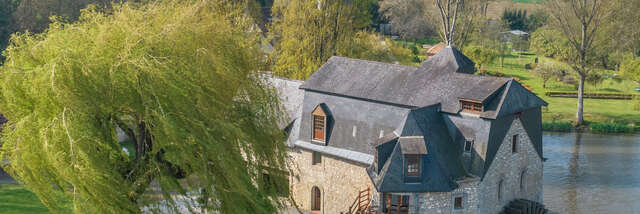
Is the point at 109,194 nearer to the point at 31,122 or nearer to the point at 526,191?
the point at 31,122

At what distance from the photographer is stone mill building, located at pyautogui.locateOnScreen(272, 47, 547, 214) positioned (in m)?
29.8

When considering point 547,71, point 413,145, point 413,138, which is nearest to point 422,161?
point 413,145

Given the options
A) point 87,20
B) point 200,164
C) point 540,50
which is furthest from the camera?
point 540,50

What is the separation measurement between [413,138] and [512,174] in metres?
6.68

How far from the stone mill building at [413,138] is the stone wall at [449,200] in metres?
0.05

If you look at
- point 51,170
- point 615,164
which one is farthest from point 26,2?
point 615,164

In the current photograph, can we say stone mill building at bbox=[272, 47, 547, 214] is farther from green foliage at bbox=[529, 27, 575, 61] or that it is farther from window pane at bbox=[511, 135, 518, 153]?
green foliage at bbox=[529, 27, 575, 61]

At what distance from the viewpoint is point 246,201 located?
23.9 meters

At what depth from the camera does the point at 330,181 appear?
113 feet

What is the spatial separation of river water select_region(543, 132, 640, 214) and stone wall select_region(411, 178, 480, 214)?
9809 millimetres

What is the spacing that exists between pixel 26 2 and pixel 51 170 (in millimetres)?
49920

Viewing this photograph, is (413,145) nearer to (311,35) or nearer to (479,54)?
(311,35)

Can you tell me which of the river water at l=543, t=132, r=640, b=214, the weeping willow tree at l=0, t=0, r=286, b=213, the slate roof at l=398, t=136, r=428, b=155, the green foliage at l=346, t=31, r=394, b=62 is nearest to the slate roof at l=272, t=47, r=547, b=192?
the slate roof at l=398, t=136, r=428, b=155

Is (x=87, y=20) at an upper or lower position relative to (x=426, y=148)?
upper
